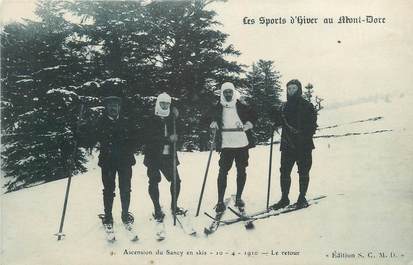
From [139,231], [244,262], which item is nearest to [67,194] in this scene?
[139,231]

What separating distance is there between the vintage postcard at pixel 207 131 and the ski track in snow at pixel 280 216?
Result: 0.02m

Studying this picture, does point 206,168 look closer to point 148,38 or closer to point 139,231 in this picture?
point 139,231

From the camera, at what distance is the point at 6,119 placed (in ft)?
20.7

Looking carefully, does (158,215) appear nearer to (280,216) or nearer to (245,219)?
(245,219)

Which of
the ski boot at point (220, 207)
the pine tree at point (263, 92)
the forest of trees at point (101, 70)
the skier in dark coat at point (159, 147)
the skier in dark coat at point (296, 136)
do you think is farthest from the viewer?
the forest of trees at point (101, 70)

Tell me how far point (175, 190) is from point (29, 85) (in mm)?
3070

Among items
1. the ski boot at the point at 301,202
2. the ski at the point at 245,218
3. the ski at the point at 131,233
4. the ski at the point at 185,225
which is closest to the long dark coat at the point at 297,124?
the ski boot at the point at 301,202

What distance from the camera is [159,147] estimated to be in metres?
5.34

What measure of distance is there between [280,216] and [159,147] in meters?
1.86

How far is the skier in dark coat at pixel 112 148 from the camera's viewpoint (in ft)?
17.0

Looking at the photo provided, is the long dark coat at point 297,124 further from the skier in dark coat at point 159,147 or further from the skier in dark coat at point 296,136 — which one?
the skier in dark coat at point 159,147

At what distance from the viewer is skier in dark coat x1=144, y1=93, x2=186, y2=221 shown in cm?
532

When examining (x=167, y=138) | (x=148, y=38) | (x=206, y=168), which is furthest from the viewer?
(x=148, y=38)

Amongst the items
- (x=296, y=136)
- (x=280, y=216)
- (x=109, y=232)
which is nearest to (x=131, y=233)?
(x=109, y=232)
